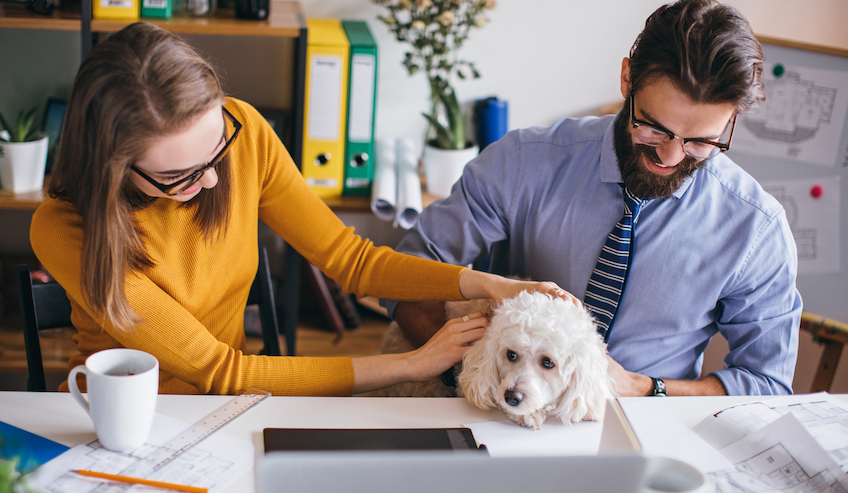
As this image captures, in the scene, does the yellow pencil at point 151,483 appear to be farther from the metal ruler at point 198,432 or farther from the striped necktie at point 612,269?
the striped necktie at point 612,269

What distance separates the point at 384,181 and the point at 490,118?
451mm

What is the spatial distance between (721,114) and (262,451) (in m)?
0.89

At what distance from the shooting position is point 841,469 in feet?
2.66

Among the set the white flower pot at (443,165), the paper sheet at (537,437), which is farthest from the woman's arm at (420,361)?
the white flower pot at (443,165)

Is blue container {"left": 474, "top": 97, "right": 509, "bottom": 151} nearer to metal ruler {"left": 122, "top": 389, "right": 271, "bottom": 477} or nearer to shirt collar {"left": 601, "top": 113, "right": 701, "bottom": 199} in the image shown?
shirt collar {"left": 601, "top": 113, "right": 701, "bottom": 199}

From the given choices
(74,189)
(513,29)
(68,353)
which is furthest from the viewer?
(513,29)

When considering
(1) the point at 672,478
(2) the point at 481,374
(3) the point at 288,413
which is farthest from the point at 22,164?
(1) the point at 672,478

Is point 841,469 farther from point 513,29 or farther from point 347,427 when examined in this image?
point 513,29

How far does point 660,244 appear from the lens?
1209 millimetres

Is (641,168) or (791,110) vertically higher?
(791,110)

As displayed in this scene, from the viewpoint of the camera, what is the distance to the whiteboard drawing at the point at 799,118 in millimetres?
1824

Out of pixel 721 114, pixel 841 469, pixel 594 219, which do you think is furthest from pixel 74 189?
pixel 841 469

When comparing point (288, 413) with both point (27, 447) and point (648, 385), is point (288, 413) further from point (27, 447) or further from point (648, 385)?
point (648, 385)

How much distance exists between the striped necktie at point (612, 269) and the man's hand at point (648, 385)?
10 cm
